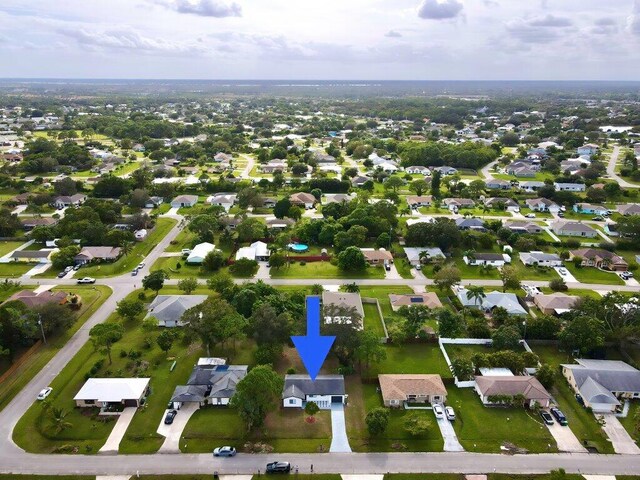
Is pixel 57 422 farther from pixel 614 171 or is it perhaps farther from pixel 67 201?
pixel 614 171

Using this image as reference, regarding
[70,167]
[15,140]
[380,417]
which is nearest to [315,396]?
[380,417]

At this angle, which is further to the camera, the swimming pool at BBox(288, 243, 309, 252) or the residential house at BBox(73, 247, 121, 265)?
the swimming pool at BBox(288, 243, 309, 252)

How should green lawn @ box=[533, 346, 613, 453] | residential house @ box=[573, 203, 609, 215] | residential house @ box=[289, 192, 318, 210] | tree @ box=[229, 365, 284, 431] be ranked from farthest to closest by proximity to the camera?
residential house @ box=[289, 192, 318, 210], residential house @ box=[573, 203, 609, 215], green lawn @ box=[533, 346, 613, 453], tree @ box=[229, 365, 284, 431]

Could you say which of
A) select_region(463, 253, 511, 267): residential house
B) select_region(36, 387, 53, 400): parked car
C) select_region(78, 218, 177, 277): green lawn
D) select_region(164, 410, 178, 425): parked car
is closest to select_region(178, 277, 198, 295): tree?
select_region(78, 218, 177, 277): green lawn

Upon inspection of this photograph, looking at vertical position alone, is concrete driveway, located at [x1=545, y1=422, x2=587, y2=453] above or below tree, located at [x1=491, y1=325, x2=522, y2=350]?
below

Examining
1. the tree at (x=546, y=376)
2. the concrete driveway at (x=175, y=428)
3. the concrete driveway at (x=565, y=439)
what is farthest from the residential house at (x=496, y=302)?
the concrete driveway at (x=175, y=428)

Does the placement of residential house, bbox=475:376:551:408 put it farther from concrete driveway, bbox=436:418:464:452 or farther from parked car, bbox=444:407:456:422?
concrete driveway, bbox=436:418:464:452

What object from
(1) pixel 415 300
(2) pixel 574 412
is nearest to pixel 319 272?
(1) pixel 415 300

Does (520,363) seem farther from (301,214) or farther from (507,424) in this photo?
(301,214)
